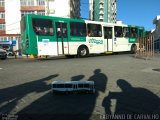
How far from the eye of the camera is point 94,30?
2330 cm

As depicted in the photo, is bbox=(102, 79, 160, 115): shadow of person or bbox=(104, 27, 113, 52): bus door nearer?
bbox=(102, 79, 160, 115): shadow of person

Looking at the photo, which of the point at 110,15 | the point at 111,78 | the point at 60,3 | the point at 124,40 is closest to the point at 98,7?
the point at 110,15

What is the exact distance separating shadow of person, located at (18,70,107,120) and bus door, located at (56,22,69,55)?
1345cm

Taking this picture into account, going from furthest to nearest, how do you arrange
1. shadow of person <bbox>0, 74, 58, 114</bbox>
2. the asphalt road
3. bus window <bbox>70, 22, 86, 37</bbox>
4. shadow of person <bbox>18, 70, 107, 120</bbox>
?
bus window <bbox>70, 22, 86, 37</bbox> → shadow of person <bbox>0, 74, 58, 114</bbox> → the asphalt road → shadow of person <bbox>18, 70, 107, 120</bbox>

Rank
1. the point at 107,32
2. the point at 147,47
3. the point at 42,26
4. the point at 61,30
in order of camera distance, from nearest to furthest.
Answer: the point at 42,26
the point at 61,30
the point at 147,47
the point at 107,32

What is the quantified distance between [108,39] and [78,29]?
384 centimetres

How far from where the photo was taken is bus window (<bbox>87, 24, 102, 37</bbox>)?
22.8 meters

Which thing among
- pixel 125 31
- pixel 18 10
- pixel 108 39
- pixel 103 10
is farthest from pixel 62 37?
pixel 103 10

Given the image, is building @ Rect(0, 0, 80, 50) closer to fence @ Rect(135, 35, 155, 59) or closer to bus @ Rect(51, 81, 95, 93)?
fence @ Rect(135, 35, 155, 59)

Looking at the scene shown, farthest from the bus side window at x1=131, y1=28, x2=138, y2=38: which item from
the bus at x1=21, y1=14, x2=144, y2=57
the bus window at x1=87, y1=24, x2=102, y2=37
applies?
the bus window at x1=87, y1=24, x2=102, y2=37

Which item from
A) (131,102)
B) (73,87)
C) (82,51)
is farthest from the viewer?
(82,51)

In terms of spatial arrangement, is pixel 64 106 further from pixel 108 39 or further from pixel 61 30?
pixel 108 39

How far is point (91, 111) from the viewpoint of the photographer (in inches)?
214

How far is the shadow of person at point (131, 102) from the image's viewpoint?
5.48 meters
